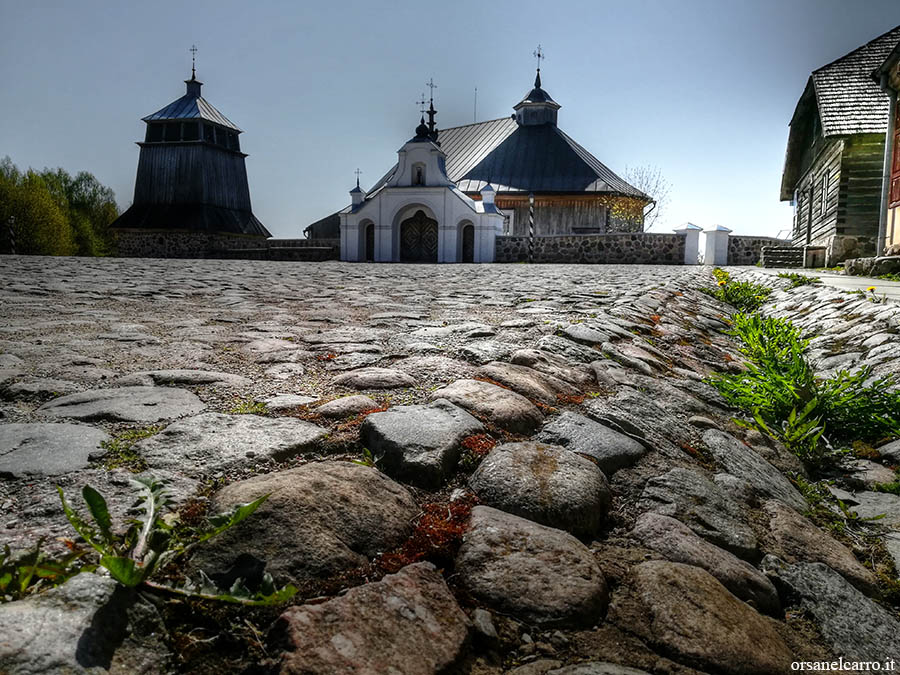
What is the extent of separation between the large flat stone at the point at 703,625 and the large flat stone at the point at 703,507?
266 mm

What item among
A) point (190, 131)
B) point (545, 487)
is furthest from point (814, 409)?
point (190, 131)

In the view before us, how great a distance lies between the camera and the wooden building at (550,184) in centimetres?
3098

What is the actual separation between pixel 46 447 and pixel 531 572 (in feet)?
3.62

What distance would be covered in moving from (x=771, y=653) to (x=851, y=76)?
646 inches

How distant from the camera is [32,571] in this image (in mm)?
868

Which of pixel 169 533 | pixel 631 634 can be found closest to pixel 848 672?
pixel 631 634

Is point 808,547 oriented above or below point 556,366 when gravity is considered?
below

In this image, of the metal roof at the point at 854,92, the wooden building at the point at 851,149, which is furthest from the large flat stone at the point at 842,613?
the metal roof at the point at 854,92

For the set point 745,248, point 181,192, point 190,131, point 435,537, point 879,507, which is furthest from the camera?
point 190,131

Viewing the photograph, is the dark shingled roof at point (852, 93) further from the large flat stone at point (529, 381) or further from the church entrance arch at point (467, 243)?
the church entrance arch at point (467, 243)

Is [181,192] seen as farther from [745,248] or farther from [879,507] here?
[879,507]

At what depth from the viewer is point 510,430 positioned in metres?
1.86

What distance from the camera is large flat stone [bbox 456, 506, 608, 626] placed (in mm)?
1048

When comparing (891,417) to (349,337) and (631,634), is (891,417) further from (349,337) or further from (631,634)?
(349,337)
